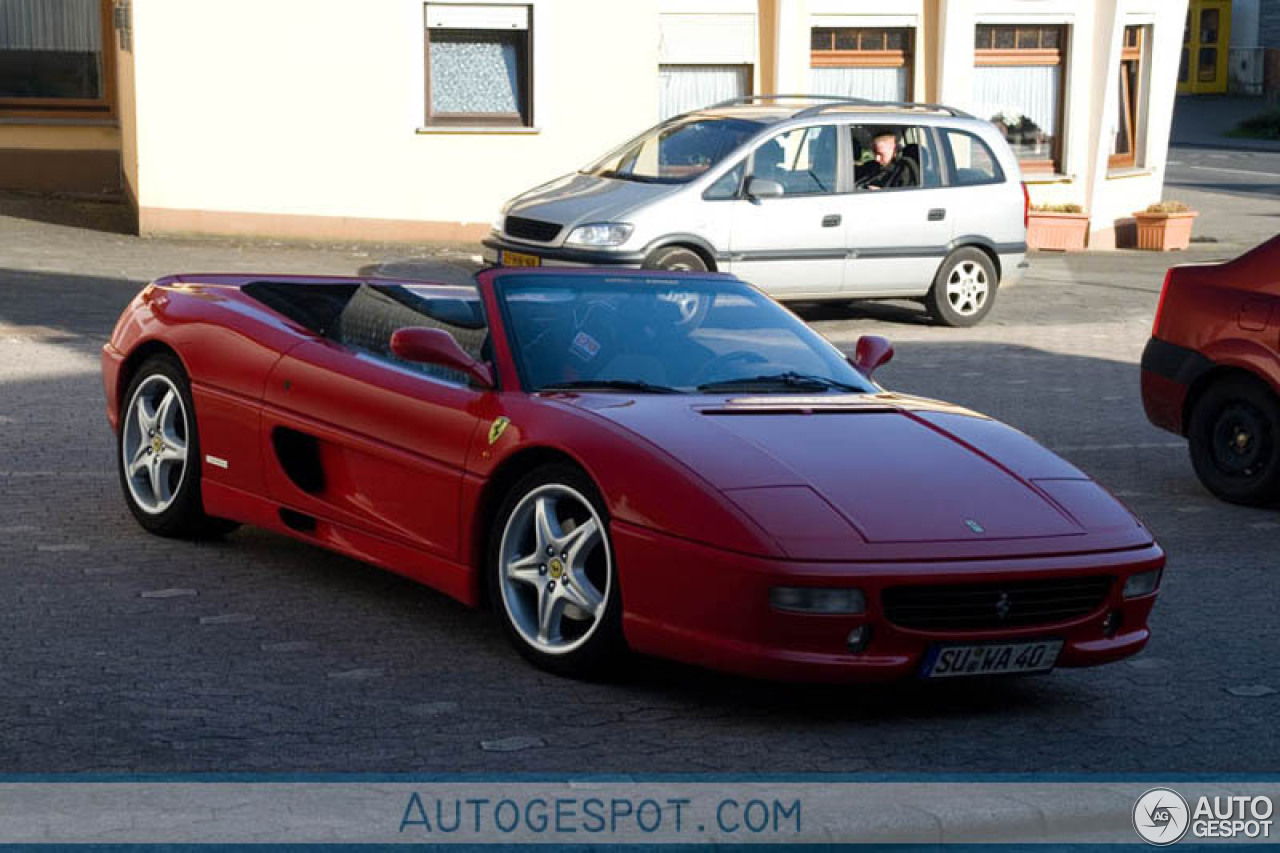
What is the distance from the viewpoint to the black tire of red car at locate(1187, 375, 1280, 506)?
10.4 meters

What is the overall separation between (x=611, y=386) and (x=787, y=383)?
0.67m

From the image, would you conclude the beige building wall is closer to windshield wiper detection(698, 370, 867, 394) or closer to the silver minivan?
the silver minivan

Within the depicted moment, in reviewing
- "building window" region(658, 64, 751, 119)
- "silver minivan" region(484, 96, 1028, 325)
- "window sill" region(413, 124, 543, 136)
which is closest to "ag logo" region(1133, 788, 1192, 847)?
"silver minivan" region(484, 96, 1028, 325)

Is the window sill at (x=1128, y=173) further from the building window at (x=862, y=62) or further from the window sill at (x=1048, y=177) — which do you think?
the building window at (x=862, y=62)

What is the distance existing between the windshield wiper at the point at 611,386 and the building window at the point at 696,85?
16588mm

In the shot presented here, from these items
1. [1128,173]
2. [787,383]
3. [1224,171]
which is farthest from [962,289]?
[1224,171]

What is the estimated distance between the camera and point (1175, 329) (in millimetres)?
10977

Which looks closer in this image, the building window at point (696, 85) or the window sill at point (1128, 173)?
the building window at point (696, 85)

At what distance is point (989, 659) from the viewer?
6359 mm

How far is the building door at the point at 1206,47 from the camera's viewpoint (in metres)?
68.6

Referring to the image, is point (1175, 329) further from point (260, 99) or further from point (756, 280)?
point (260, 99)

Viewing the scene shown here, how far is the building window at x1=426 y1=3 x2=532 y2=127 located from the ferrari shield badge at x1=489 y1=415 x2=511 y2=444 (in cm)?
1560

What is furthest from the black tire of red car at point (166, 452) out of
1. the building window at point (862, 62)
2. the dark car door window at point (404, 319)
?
the building window at point (862, 62)

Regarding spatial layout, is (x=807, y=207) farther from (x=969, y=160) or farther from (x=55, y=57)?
(x=55, y=57)
